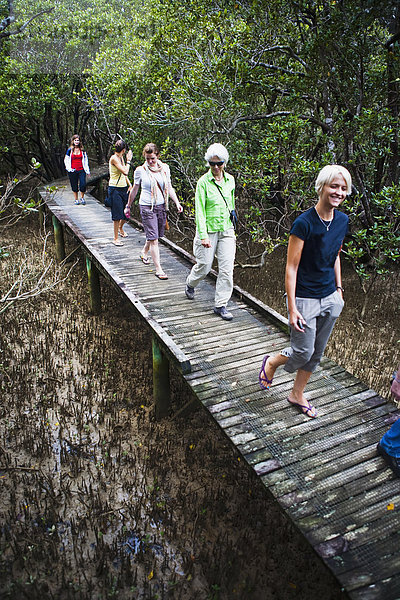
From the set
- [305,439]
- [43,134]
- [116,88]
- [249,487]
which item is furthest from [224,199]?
[43,134]

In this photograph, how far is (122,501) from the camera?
13.3 feet

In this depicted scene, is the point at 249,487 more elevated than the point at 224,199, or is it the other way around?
the point at 224,199

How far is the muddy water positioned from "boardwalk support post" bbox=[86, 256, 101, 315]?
154 centimetres

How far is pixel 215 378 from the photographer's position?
13.9 ft

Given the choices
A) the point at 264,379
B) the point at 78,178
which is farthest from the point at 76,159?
the point at 264,379

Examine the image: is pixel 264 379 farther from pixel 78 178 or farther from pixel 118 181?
pixel 78 178

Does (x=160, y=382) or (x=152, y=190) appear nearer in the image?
(x=160, y=382)

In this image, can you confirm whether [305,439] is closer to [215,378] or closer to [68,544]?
[215,378]

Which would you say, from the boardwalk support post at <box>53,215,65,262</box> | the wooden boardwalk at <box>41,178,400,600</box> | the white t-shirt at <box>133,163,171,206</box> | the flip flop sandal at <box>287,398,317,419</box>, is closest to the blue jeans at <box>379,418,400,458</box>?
the wooden boardwalk at <box>41,178,400,600</box>

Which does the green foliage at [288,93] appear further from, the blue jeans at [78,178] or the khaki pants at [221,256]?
the khaki pants at [221,256]

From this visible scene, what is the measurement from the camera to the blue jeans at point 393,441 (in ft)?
10.4

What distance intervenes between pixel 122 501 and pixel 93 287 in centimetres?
441

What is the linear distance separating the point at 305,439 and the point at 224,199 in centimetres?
258

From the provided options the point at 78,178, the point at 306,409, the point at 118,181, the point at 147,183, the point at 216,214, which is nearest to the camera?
the point at 306,409
